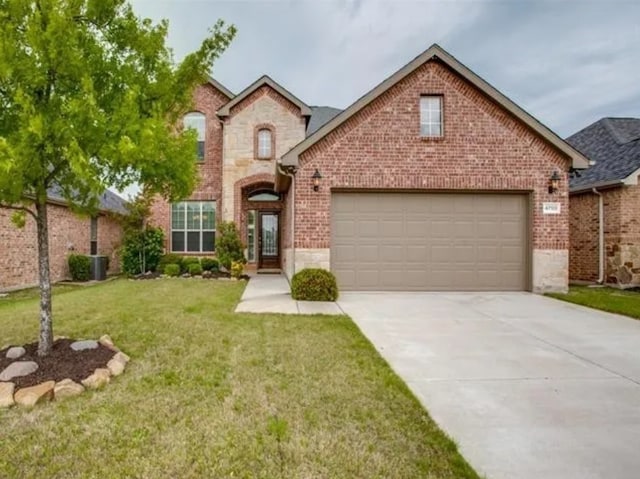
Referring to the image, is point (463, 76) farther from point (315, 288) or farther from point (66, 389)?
point (66, 389)

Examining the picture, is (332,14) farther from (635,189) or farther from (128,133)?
(128,133)

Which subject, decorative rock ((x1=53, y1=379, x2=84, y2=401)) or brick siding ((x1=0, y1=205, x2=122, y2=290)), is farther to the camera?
brick siding ((x1=0, y1=205, x2=122, y2=290))

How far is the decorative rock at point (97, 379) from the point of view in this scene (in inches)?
161

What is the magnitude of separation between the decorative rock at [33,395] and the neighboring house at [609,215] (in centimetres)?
1460

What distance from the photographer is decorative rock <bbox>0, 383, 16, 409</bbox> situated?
3711 millimetres

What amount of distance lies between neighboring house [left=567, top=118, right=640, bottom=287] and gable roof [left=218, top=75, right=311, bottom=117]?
10.4 metres

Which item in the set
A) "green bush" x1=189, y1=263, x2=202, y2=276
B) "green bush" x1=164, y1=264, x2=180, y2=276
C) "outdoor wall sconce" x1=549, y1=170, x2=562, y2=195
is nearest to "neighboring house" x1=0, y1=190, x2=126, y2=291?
"green bush" x1=164, y1=264, x2=180, y2=276

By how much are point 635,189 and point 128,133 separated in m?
14.2

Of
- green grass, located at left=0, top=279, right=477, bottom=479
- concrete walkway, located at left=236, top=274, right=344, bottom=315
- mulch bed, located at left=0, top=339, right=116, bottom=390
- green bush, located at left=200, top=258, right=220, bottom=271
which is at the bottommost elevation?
green grass, located at left=0, top=279, right=477, bottom=479

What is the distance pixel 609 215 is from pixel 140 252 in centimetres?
1604

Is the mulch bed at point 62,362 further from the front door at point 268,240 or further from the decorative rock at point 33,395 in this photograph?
the front door at point 268,240

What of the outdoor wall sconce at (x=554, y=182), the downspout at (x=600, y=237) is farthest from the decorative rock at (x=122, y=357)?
the downspout at (x=600, y=237)

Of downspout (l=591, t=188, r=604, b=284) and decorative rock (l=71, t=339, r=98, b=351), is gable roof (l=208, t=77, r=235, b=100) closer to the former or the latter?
downspout (l=591, t=188, r=604, b=284)

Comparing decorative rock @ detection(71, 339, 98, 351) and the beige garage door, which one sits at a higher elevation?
the beige garage door
